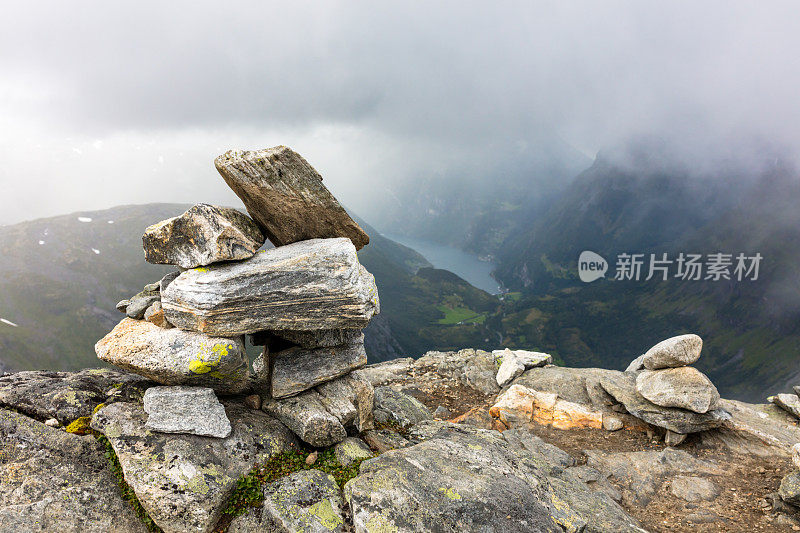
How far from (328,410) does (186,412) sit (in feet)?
14.5

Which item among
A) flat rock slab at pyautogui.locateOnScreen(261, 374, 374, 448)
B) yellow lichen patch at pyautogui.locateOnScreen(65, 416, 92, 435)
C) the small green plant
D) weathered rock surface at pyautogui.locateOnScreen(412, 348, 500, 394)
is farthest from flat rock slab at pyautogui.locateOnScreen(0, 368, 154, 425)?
weathered rock surface at pyautogui.locateOnScreen(412, 348, 500, 394)

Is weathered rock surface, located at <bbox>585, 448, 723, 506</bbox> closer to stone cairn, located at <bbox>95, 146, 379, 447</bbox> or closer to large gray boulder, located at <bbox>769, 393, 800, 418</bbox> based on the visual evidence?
large gray boulder, located at <bbox>769, 393, 800, 418</bbox>

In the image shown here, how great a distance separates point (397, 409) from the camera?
54.0ft

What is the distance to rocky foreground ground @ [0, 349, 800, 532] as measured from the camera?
9.06 m

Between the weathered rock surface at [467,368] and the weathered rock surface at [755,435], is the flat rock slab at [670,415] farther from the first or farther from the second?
the weathered rock surface at [467,368]

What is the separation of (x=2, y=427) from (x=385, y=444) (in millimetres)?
10816

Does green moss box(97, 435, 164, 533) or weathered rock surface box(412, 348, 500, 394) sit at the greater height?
green moss box(97, 435, 164, 533)

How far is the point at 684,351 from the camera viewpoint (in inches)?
863

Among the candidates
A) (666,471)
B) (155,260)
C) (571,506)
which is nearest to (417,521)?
(571,506)

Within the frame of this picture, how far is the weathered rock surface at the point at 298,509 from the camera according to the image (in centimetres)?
923

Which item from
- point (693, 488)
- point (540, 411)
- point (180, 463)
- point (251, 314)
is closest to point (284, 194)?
point (251, 314)

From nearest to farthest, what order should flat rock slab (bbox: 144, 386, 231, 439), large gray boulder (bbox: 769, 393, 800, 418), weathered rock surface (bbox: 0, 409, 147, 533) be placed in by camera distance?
weathered rock surface (bbox: 0, 409, 147, 533) < flat rock slab (bbox: 144, 386, 231, 439) < large gray boulder (bbox: 769, 393, 800, 418)

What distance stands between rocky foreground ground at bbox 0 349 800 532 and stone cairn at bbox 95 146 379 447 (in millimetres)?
839

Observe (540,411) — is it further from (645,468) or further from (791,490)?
(791,490)
